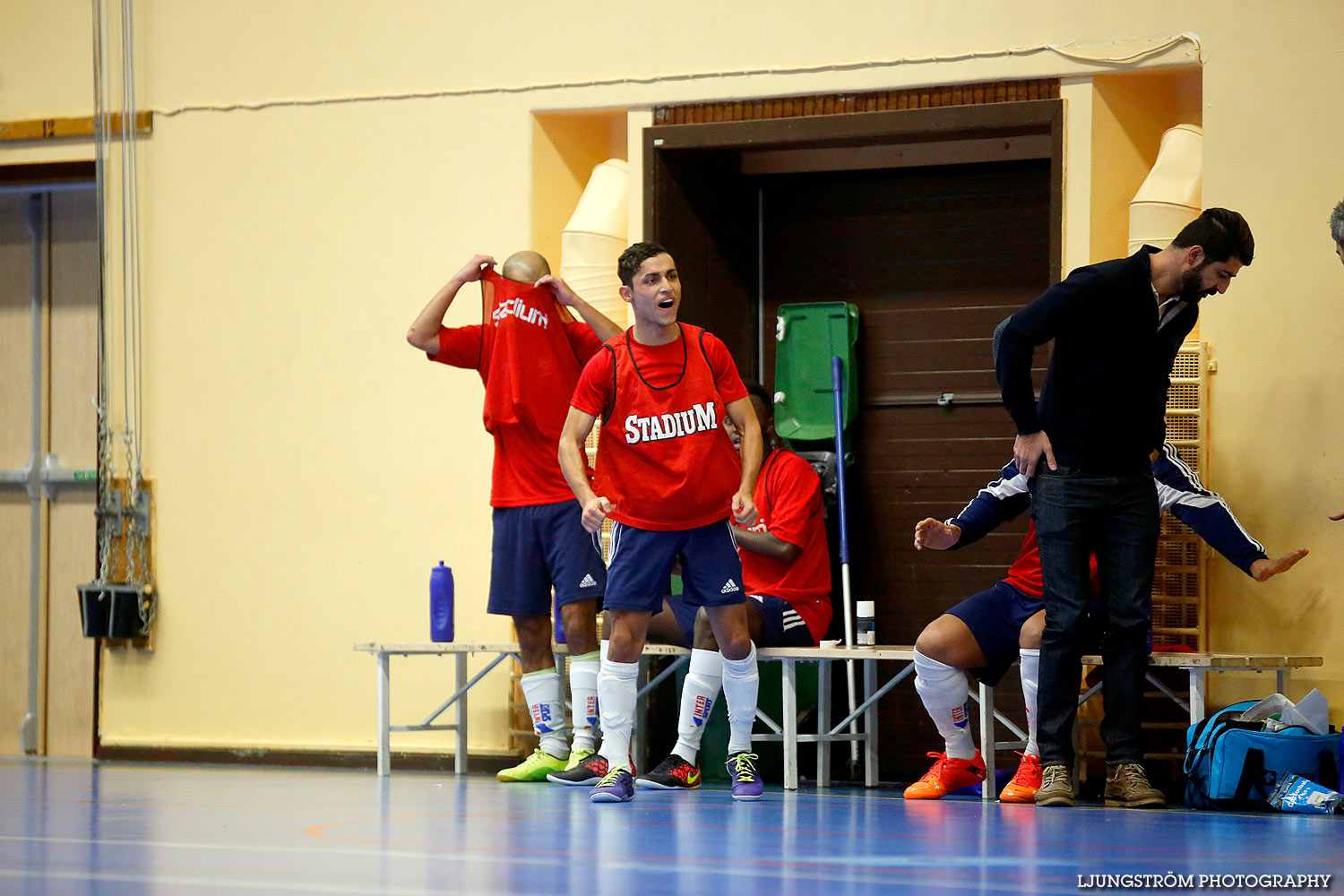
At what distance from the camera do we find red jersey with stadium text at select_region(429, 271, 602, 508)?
18.7 feet

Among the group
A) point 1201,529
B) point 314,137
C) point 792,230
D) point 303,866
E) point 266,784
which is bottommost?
point 266,784

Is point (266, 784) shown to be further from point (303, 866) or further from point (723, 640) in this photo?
point (303, 866)

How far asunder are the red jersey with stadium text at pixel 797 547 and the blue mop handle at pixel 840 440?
0.93 ft

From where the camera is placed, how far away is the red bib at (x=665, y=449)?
492 centimetres

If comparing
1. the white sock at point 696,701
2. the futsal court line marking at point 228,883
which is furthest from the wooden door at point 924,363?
the futsal court line marking at point 228,883

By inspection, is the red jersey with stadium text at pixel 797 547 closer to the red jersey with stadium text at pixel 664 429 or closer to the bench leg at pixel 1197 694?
the red jersey with stadium text at pixel 664 429

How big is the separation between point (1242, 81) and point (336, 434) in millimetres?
4046

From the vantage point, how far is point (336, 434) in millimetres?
6984

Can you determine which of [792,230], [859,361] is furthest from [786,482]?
[792,230]

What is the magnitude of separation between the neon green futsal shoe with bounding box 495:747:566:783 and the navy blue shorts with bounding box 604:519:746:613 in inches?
40.5

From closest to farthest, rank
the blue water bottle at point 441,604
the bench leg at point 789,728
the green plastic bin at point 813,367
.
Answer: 1. the bench leg at point 789,728
2. the blue water bottle at point 441,604
3. the green plastic bin at point 813,367

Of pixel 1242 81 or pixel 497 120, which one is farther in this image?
pixel 497 120

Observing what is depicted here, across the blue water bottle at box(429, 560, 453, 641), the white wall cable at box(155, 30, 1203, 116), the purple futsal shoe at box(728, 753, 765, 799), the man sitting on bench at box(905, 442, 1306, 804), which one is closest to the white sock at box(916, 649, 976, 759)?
the man sitting on bench at box(905, 442, 1306, 804)

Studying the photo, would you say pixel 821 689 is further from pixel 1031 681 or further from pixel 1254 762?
pixel 1254 762
